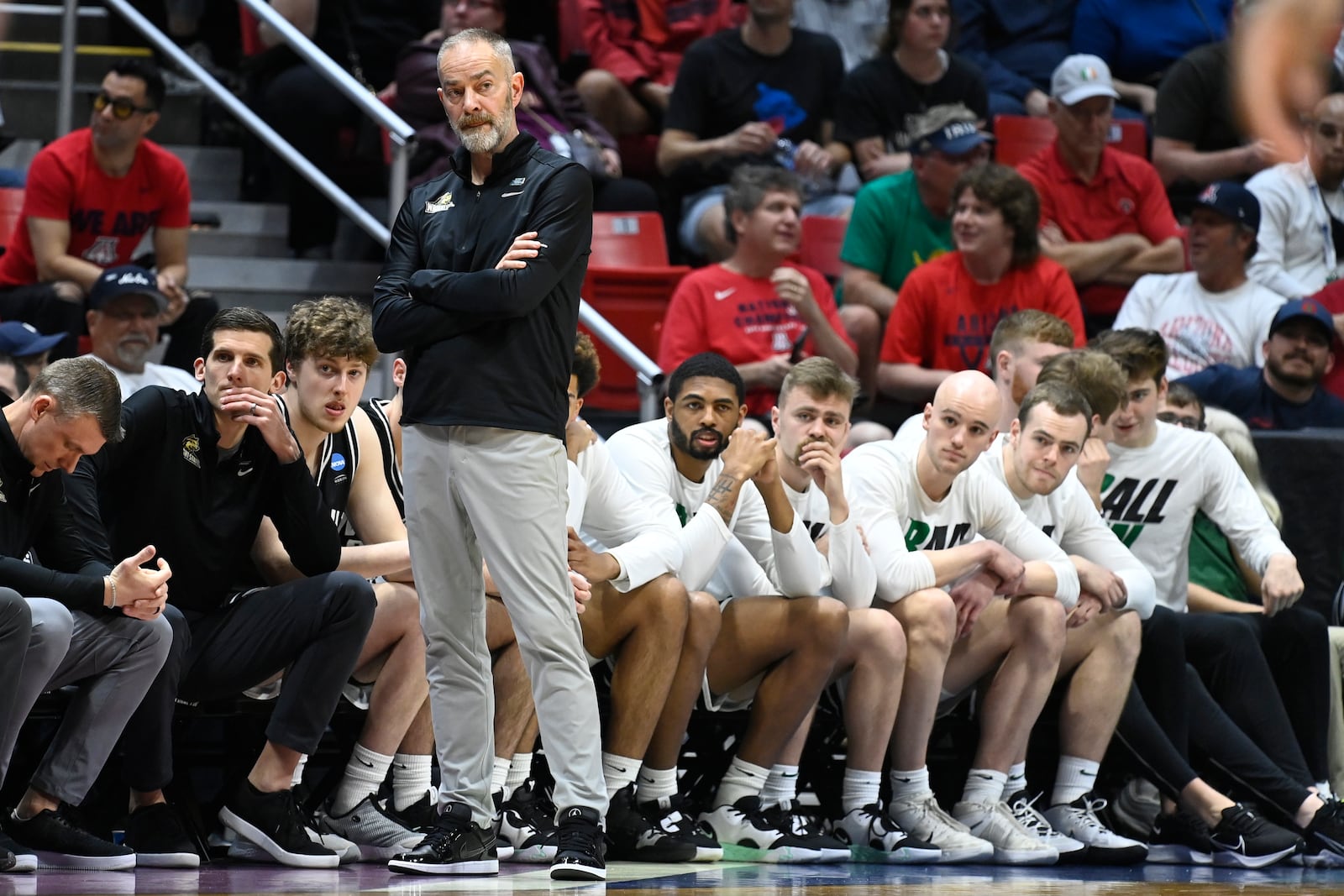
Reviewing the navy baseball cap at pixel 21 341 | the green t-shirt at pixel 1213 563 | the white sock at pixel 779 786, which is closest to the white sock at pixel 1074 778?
the white sock at pixel 779 786

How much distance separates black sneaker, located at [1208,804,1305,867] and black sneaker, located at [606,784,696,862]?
1813mm

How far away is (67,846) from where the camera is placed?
172 inches

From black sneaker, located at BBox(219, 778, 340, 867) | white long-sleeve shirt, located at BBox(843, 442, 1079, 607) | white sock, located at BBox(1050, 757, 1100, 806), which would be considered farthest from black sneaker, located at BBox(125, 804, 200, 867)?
white sock, located at BBox(1050, 757, 1100, 806)

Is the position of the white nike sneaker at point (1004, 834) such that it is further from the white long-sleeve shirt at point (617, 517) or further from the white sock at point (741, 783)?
the white long-sleeve shirt at point (617, 517)

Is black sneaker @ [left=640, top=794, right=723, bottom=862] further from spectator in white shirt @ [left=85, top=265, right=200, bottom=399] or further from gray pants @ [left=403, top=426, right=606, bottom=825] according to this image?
spectator in white shirt @ [left=85, top=265, right=200, bottom=399]

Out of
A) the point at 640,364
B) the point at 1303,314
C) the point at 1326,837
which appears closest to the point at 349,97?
the point at 640,364

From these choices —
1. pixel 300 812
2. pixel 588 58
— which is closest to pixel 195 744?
pixel 300 812

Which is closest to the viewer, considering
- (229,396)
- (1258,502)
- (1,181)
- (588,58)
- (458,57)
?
(458,57)

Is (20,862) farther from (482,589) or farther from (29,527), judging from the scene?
(482,589)

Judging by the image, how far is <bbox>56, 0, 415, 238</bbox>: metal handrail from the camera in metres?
6.58

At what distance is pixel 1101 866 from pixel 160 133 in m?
5.00

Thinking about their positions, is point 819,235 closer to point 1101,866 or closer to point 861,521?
point 861,521

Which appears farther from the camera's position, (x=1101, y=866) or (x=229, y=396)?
(x=1101, y=866)

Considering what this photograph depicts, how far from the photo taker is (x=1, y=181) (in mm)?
7352
